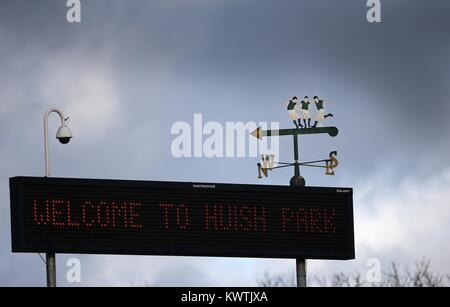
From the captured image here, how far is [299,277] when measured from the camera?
8175 cm

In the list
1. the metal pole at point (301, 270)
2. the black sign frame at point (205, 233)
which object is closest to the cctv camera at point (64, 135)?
the black sign frame at point (205, 233)

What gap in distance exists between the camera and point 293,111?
3324 inches

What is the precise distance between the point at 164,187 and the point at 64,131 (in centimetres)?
398

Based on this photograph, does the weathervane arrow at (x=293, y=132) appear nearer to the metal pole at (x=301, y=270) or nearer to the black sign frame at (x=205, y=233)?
the black sign frame at (x=205, y=233)

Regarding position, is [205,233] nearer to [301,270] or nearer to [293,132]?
[301,270]

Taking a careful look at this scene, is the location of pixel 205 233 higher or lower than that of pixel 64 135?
lower

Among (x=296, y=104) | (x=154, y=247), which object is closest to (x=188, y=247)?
(x=154, y=247)

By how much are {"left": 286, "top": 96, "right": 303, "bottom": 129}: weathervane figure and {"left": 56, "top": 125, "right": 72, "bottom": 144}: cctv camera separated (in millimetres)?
9237

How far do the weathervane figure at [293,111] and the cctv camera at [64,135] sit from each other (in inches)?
364

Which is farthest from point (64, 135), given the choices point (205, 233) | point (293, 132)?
point (293, 132)

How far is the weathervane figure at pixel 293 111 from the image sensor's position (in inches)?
3314

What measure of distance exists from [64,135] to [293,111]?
9.67m

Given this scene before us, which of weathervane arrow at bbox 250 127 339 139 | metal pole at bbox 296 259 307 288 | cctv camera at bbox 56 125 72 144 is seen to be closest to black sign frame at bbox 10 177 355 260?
metal pole at bbox 296 259 307 288
